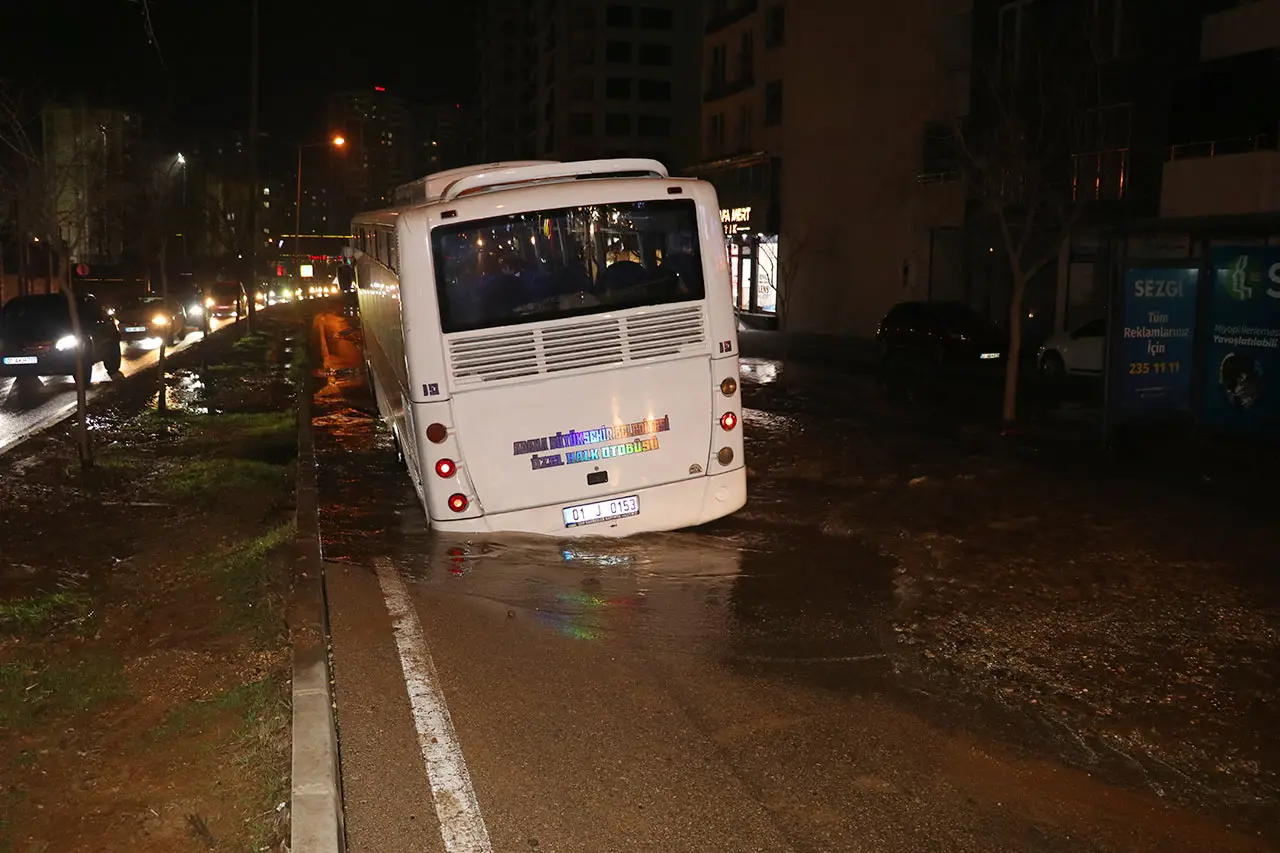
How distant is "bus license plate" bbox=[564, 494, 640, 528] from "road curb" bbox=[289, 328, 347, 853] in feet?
6.41

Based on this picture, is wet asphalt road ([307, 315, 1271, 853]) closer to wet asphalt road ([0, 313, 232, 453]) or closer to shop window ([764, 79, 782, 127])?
wet asphalt road ([0, 313, 232, 453])

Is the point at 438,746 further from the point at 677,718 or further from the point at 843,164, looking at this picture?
the point at 843,164

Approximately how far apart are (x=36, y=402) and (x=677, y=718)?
18.6 metres

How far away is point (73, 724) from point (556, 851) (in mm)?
2789

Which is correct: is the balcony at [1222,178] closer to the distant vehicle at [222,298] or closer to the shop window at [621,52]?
the distant vehicle at [222,298]

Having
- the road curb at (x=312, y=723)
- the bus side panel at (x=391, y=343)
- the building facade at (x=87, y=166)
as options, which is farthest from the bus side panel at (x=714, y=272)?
the building facade at (x=87, y=166)

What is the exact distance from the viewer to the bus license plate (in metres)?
9.54

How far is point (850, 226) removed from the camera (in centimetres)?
3950

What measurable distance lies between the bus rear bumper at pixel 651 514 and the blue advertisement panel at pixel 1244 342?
24.6ft

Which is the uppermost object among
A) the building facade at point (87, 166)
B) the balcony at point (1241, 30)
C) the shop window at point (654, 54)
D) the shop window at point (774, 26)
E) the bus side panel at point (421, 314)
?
the shop window at point (654, 54)

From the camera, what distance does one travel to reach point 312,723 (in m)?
5.58

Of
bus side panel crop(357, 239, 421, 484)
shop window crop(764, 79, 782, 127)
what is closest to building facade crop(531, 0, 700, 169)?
shop window crop(764, 79, 782, 127)

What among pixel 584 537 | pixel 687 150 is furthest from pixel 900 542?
pixel 687 150

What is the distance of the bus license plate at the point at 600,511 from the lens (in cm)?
954
